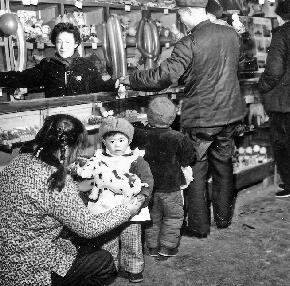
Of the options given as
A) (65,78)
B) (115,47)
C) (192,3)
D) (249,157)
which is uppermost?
(192,3)

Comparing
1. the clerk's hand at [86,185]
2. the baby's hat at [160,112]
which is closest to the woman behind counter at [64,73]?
the baby's hat at [160,112]

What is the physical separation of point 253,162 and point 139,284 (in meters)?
3.04

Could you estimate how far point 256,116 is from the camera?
20.5ft

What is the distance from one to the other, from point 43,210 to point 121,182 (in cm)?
78

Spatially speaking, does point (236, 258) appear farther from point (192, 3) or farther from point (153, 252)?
point (192, 3)

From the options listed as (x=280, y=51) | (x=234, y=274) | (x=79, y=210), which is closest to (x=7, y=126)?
(x=79, y=210)

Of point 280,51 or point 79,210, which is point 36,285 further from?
point 280,51

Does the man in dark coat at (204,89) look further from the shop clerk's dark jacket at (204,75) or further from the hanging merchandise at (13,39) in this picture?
the hanging merchandise at (13,39)

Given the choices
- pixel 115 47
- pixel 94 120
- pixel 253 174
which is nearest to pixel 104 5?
pixel 115 47

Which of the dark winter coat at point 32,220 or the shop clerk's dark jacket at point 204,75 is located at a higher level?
the shop clerk's dark jacket at point 204,75

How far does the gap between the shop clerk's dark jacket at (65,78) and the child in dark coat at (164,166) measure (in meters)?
0.96

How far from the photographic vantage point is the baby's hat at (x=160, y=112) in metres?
3.62

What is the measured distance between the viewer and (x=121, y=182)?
300 centimetres

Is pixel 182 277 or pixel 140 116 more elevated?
pixel 140 116
